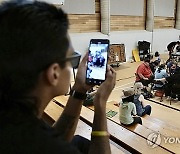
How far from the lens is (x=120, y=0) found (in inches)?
417

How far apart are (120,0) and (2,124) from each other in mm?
10751

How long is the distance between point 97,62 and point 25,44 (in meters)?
0.83

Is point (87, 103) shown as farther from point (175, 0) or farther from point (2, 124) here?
point (175, 0)

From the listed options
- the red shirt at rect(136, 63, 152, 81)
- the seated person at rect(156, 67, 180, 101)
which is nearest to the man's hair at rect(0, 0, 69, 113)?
the seated person at rect(156, 67, 180, 101)

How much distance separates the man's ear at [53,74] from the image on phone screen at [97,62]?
60 cm

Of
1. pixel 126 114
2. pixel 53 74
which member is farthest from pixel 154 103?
pixel 53 74

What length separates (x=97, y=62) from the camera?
1.39 metres

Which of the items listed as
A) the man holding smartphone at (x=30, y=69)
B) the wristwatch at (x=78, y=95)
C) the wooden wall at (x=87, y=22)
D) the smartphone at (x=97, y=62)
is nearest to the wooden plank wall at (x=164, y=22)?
the wooden wall at (x=87, y=22)

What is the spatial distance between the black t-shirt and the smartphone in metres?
0.67

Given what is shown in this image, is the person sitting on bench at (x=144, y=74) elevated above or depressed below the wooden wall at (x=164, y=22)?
below

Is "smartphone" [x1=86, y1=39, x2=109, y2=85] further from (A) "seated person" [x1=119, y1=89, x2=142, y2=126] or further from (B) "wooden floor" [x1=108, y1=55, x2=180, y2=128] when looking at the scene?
(B) "wooden floor" [x1=108, y1=55, x2=180, y2=128]

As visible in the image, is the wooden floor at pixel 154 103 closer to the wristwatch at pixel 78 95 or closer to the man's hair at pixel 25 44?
the wristwatch at pixel 78 95

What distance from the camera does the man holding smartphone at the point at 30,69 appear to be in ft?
1.91

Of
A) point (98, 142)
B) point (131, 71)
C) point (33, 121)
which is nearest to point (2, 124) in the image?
point (33, 121)
